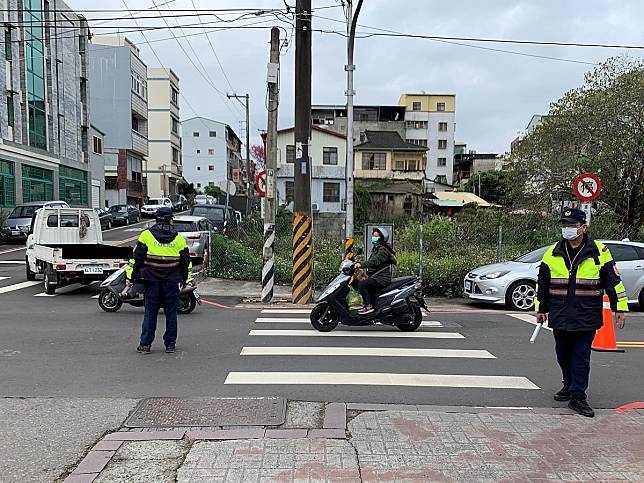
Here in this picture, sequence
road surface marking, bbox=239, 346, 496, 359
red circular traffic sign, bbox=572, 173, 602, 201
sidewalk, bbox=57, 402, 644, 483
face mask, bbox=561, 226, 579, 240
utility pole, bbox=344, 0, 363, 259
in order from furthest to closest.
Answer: utility pole, bbox=344, 0, 363, 259
red circular traffic sign, bbox=572, 173, 602, 201
road surface marking, bbox=239, 346, 496, 359
face mask, bbox=561, 226, 579, 240
sidewalk, bbox=57, 402, 644, 483

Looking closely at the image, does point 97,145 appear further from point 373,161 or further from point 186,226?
point 186,226

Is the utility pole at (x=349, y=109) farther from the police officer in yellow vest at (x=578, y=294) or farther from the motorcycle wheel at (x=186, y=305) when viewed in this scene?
the police officer in yellow vest at (x=578, y=294)

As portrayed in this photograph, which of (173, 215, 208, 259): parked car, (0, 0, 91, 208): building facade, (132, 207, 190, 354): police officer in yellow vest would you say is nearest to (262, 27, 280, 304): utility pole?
(132, 207, 190, 354): police officer in yellow vest

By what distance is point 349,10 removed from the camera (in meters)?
19.0

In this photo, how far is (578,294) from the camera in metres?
5.57

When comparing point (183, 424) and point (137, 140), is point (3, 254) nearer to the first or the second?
point (183, 424)

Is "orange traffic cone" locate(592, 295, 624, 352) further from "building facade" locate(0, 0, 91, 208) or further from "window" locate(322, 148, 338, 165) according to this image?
"window" locate(322, 148, 338, 165)

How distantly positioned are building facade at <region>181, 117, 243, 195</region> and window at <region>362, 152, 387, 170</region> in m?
42.8

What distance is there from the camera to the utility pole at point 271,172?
12.8 metres

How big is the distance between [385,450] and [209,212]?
2261 centimetres

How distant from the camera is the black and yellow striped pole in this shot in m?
12.6

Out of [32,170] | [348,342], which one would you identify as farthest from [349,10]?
[32,170]

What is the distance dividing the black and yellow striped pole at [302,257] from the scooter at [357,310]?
343 centimetres

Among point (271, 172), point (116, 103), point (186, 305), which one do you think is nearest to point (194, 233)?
point (271, 172)
